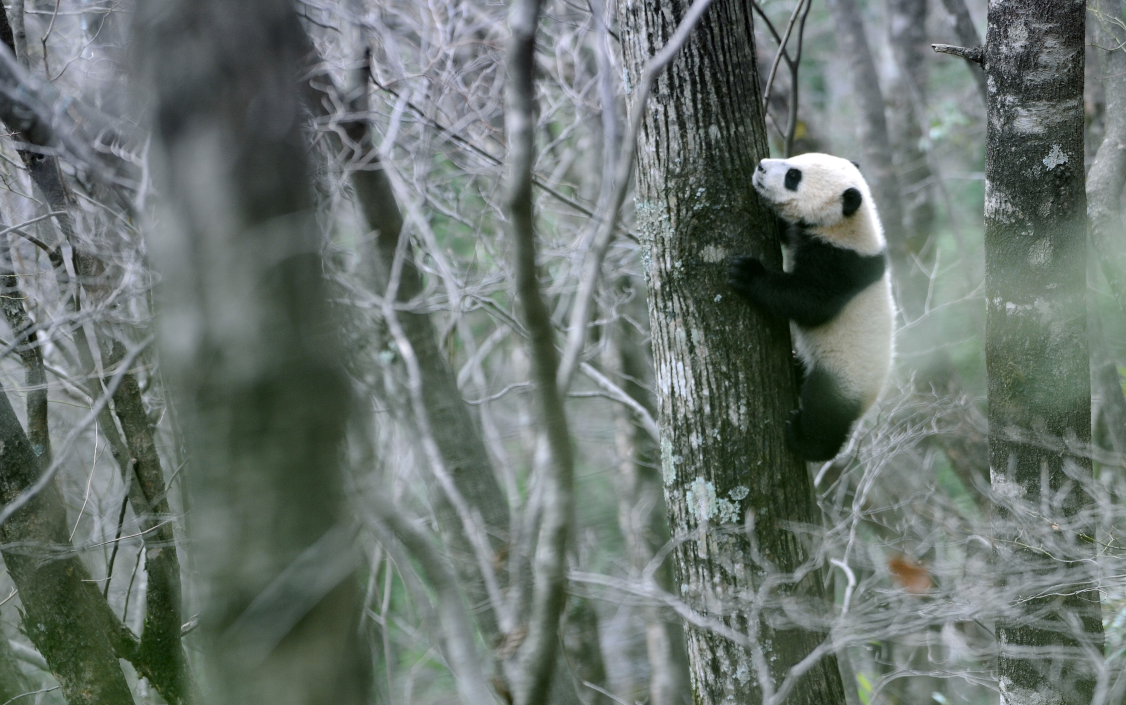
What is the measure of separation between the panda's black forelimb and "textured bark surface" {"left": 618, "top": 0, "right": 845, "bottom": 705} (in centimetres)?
7

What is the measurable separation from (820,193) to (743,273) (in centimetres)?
96

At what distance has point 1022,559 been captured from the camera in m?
3.15

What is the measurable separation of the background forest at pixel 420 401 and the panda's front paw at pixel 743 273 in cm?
6

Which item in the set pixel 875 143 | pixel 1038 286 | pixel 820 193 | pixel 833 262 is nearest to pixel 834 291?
pixel 833 262

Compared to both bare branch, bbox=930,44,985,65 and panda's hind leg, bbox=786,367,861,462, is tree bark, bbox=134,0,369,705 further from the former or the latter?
bare branch, bbox=930,44,985,65

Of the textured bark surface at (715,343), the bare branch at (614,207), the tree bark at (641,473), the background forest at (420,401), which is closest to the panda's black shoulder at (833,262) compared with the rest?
the background forest at (420,401)

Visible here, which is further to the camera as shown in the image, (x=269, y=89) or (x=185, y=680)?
(x=185, y=680)

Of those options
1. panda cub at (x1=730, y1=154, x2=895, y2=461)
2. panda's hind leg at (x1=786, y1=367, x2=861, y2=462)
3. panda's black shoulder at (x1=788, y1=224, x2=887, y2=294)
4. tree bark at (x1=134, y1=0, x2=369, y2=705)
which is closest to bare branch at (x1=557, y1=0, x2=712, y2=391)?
tree bark at (x1=134, y1=0, x2=369, y2=705)

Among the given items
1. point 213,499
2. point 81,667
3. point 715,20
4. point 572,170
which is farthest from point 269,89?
point 572,170

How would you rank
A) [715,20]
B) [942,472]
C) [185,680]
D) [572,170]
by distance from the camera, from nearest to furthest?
[715,20]
[185,680]
[942,472]
[572,170]

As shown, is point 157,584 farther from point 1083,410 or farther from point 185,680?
point 1083,410

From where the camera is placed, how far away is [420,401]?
6.77 feet

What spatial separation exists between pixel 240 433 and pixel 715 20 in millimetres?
2101

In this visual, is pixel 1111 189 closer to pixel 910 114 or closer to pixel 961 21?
pixel 961 21
